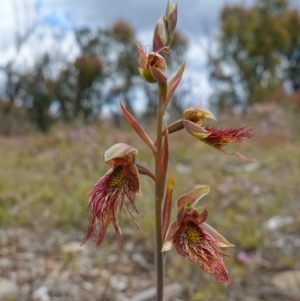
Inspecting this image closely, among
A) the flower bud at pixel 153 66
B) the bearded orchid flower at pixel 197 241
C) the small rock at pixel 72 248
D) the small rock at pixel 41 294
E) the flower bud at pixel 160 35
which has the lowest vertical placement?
the bearded orchid flower at pixel 197 241

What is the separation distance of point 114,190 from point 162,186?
12 cm

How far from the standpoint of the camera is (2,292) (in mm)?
2762

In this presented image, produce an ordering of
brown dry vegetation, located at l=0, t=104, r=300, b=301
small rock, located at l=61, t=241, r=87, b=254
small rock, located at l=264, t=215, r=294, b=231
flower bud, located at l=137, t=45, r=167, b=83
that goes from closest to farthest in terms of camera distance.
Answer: flower bud, located at l=137, t=45, r=167, b=83
brown dry vegetation, located at l=0, t=104, r=300, b=301
small rock, located at l=61, t=241, r=87, b=254
small rock, located at l=264, t=215, r=294, b=231

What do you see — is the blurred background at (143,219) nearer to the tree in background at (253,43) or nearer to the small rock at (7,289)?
the small rock at (7,289)

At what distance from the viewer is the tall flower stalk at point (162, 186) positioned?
3.87 ft

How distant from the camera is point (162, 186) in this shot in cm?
119

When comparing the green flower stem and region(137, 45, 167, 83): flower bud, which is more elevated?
region(137, 45, 167, 83): flower bud

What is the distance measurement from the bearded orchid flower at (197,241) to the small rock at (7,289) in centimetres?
177

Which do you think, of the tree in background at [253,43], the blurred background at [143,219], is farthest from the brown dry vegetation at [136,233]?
the tree in background at [253,43]

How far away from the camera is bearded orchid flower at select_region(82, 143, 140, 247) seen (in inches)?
47.8

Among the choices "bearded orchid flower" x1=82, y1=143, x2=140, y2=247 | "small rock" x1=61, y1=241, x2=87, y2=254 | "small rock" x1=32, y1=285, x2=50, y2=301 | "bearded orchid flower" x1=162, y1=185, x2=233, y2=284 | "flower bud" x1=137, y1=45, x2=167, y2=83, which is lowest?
"bearded orchid flower" x1=162, y1=185, x2=233, y2=284

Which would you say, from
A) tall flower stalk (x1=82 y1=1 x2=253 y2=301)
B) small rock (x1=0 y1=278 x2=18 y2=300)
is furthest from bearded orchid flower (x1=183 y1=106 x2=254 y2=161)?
small rock (x1=0 y1=278 x2=18 y2=300)

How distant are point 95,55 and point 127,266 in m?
26.6

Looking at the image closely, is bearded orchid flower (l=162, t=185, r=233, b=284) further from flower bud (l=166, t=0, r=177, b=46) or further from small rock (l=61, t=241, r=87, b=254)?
small rock (l=61, t=241, r=87, b=254)
